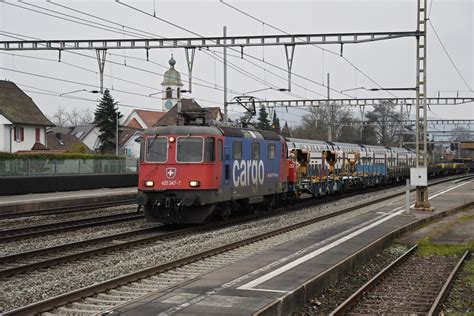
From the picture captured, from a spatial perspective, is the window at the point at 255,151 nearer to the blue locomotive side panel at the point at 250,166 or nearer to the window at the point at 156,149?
the blue locomotive side panel at the point at 250,166

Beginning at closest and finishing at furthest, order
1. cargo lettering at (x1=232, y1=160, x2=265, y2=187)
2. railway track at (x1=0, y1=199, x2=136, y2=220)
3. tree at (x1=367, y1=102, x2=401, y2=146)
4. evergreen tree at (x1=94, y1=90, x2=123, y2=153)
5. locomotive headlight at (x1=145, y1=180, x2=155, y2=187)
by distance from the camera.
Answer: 1. locomotive headlight at (x1=145, y1=180, x2=155, y2=187)
2. cargo lettering at (x1=232, y1=160, x2=265, y2=187)
3. railway track at (x1=0, y1=199, x2=136, y2=220)
4. evergreen tree at (x1=94, y1=90, x2=123, y2=153)
5. tree at (x1=367, y1=102, x2=401, y2=146)

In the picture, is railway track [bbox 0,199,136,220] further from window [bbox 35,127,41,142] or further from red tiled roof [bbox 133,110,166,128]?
red tiled roof [bbox 133,110,166,128]

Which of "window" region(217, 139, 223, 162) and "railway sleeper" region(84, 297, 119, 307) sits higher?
"window" region(217, 139, 223, 162)

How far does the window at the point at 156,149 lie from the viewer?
59.1ft

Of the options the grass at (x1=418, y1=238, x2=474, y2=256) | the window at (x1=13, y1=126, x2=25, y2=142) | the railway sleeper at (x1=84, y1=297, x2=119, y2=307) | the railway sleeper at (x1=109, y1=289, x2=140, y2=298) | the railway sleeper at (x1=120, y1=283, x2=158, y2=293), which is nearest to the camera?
the railway sleeper at (x1=84, y1=297, x2=119, y2=307)

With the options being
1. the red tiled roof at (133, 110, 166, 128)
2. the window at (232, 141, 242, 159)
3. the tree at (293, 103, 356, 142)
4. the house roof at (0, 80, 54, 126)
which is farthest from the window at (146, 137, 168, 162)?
the red tiled roof at (133, 110, 166, 128)

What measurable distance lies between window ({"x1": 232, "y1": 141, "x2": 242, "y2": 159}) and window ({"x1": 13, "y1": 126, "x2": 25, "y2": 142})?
43031 millimetres

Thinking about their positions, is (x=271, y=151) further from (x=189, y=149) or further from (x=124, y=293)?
(x=124, y=293)

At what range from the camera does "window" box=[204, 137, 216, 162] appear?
57.9ft

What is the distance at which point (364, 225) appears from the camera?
59.8 ft

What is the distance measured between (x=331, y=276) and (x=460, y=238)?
7749 mm

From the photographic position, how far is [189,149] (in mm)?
17828

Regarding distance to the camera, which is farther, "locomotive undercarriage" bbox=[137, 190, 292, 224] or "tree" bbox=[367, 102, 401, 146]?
"tree" bbox=[367, 102, 401, 146]

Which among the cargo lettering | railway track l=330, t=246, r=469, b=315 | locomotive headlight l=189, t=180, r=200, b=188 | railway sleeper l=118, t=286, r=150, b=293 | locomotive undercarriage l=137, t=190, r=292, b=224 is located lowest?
railway track l=330, t=246, r=469, b=315
